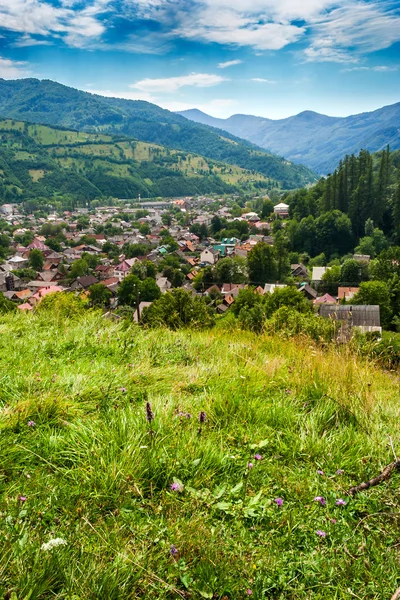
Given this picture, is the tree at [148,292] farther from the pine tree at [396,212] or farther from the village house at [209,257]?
the pine tree at [396,212]

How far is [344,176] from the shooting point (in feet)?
214

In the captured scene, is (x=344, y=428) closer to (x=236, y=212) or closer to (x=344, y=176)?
(x=344, y=176)

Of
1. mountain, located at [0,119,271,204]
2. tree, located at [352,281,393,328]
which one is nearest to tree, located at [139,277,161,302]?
tree, located at [352,281,393,328]

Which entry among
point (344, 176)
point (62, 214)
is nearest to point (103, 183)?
point (62, 214)

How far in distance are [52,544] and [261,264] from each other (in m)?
53.3

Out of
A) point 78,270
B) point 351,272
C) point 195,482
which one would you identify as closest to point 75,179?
point 78,270

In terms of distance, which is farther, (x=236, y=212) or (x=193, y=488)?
(x=236, y=212)

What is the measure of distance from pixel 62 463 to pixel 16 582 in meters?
0.78

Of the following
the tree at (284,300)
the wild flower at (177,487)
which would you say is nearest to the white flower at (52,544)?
the wild flower at (177,487)

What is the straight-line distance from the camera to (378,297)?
33.1 meters

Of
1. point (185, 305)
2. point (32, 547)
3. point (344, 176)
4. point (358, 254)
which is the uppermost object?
point (344, 176)

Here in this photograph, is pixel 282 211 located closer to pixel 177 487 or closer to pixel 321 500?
pixel 321 500

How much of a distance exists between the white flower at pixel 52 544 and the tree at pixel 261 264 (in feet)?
171

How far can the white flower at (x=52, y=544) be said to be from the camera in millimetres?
1550
